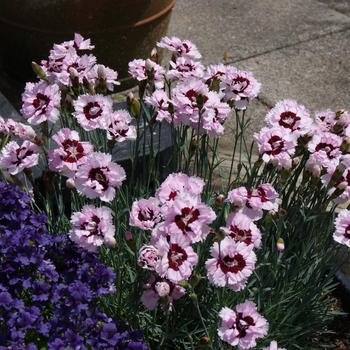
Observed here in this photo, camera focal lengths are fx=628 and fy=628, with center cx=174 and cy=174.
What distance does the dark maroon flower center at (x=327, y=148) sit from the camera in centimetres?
175

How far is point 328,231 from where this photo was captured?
77.8 inches

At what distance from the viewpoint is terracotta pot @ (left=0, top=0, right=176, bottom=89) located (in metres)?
3.54

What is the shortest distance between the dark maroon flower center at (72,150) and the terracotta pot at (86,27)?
2.00 metres

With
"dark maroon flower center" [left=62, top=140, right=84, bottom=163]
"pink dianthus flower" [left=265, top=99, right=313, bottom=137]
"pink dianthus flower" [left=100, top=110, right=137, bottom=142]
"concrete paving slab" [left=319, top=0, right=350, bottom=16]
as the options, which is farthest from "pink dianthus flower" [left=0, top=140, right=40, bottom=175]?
"concrete paving slab" [left=319, top=0, right=350, bottom=16]

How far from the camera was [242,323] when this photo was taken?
1472 mm

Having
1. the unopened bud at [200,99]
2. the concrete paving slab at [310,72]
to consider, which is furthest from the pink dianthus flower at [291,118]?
the concrete paving slab at [310,72]

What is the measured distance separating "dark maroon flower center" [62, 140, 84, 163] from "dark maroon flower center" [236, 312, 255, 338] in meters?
0.59

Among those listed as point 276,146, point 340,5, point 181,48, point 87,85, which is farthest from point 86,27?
point 340,5

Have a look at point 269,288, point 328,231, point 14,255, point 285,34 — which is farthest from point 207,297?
point 285,34

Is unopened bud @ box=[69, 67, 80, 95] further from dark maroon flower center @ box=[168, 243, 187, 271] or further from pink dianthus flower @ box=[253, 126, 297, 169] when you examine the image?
dark maroon flower center @ box=[168, 243, 187, 271]

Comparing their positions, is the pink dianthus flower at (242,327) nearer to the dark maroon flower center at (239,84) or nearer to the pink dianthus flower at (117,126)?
the pink dianthus flower at (117,126)

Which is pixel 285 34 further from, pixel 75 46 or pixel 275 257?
pixel 275 257

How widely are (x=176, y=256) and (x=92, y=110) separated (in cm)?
53

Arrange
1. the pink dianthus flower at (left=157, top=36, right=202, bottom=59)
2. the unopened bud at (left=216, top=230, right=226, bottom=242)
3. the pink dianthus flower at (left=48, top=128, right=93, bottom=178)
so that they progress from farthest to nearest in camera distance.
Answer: the pink dianthus flower at (left=157, top=36, right=202, bottom=59)
the pink dianthus flower at (left=48, top=128, right=93, bottom=178)
the unopened bud at (left=216, top=230, right=226, bottom=242)
